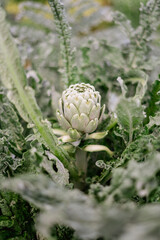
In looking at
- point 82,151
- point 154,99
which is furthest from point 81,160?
point 154,99

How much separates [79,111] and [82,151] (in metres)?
0.07

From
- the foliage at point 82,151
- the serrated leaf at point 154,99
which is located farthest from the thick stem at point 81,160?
the serrated leaf at point 154,99

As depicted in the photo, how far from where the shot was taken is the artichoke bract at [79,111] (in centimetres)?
34

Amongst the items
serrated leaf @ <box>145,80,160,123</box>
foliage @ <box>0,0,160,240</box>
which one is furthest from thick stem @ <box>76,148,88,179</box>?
serrated leaf @ <box>145,80,160,123</box>

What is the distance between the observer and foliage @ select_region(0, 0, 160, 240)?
22 centimetres

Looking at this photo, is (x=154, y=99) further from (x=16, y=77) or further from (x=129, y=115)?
(x=16, y=77)

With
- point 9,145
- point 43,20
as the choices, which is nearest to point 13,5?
point 43,20

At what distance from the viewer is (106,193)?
0.27m

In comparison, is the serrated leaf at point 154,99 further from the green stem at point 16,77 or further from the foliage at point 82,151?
the green stem at point 16,77

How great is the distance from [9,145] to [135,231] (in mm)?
237

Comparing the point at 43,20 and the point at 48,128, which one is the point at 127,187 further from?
the point at 43,20

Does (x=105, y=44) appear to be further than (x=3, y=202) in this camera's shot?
Yes

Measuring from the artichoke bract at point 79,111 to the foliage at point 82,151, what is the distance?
2 cm

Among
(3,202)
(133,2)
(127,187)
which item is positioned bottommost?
(3,202)
